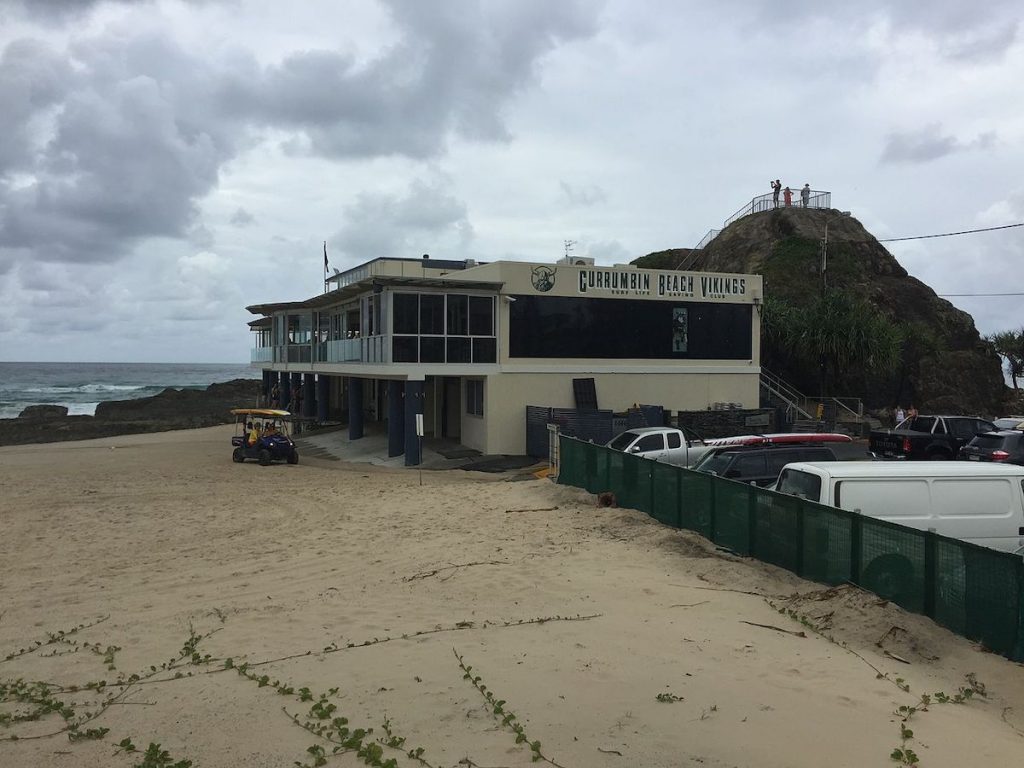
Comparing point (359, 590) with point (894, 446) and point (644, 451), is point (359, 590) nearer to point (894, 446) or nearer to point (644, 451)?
point (644, 451)

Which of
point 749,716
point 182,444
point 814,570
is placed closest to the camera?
point 749,716

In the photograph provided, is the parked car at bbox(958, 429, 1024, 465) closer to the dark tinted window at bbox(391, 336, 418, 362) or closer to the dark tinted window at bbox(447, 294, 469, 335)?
the dark tinted window at bbox(447, 294, 469, 335)

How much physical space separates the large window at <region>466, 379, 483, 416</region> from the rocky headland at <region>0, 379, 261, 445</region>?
25358 mm

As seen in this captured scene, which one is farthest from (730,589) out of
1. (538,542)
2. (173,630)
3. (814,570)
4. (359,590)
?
(173,630)

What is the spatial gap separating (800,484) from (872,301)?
138ft

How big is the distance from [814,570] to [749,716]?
4286 mm

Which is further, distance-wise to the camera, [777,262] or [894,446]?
[777,262]

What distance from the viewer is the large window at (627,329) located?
1120 inches

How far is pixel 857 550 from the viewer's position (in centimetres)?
932

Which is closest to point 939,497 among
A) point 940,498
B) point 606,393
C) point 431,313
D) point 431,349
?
point 940,498

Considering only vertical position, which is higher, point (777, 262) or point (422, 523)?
point (777, 262)

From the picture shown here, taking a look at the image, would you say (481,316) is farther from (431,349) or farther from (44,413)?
(44,413)

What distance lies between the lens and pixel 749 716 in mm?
6312

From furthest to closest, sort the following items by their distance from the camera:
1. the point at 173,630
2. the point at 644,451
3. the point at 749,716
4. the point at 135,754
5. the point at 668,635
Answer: the point at 644,451, the point at 173,630, the point at 668,635, the point at 749,716, the point at 135,754
